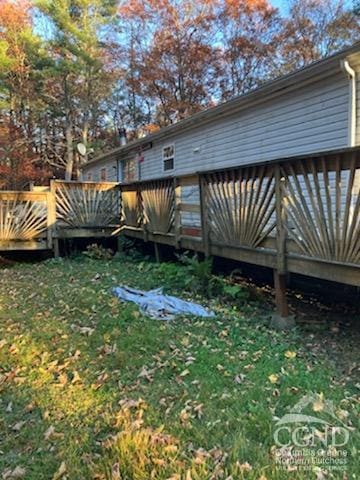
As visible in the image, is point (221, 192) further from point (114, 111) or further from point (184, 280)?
point (114, 111)

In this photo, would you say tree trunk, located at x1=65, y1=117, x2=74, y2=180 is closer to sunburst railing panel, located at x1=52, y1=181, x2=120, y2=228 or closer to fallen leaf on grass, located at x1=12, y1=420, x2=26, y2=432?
sunburst railing panel, located at x1=52, y1=181, x2=120, y2=228

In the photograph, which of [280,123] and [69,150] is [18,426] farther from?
[69,150]

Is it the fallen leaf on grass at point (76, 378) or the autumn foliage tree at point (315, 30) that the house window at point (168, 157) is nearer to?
the fallen leaf on grass at point (76, 378)

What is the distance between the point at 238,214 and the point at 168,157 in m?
7.53

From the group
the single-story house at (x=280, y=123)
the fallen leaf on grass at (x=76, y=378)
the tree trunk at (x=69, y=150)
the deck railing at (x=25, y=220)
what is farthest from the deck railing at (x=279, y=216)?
the tree trunk at (x=69, y=150)

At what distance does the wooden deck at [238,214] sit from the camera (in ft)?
11.5

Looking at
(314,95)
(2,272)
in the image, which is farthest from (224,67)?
(2,272)

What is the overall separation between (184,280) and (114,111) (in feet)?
72.4

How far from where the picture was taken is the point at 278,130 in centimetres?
738

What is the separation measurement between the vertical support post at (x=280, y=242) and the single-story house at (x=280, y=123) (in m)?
2.36

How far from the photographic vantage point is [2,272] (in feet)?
24.5

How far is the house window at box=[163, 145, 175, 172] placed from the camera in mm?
11812

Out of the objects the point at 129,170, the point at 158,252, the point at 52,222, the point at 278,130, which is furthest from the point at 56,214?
the point at 129,170

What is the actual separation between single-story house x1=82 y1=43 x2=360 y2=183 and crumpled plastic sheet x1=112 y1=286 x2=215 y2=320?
3.35 metres
